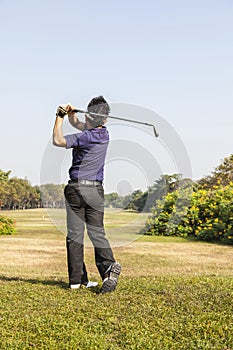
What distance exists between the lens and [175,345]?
147 inches

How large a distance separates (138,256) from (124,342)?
750cm

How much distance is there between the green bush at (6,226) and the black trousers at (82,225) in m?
13.6

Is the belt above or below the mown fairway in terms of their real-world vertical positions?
above

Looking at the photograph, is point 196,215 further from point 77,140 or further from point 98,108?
point 77,140

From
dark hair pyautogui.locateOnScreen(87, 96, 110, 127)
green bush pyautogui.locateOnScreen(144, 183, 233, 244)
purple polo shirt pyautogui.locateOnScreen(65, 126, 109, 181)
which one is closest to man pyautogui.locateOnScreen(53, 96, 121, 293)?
purple polo shirt pyautogui.locateOnScreen(65, 126, 109, 181)

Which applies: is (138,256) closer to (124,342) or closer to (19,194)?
(124,342)

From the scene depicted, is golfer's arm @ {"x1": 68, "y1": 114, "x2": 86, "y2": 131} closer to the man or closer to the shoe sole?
the man

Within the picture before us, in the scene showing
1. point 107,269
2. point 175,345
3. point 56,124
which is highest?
point 56,124

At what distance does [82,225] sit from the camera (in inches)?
220

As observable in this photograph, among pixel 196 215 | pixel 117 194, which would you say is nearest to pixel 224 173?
pixel 196 215

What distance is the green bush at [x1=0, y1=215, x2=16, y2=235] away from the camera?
1870cm

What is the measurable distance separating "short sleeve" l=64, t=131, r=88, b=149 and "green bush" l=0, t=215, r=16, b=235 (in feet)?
45.4

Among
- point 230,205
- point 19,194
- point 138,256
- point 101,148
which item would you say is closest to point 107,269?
point 101,148

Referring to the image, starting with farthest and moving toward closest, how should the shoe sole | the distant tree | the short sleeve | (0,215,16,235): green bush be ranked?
1. the distant tree
2. (0,215,16,235): green bush
3. the short sleeve
4. the shoe sole
